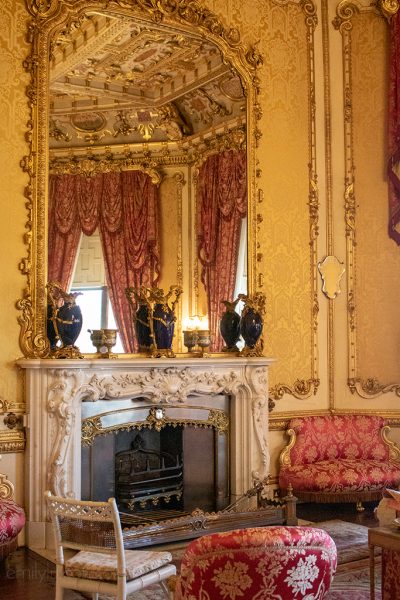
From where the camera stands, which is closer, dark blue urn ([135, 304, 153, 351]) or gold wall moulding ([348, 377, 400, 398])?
dark blue urn ([135, 304, 153, 351])

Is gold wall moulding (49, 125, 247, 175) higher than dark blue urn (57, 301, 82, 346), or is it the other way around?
gold wall moulding (49, 125, 247, 175)

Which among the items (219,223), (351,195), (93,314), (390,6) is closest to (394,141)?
(351,195)

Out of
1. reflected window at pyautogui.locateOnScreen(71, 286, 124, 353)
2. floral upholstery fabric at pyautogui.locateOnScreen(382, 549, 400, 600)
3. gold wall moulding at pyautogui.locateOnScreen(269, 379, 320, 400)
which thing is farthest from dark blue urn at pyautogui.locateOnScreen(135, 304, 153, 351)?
floral upholstery fabric at pyautogui.locateOnScreen(382, 549, 400, 600)

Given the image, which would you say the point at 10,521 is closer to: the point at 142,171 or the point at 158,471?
the point at 158,471

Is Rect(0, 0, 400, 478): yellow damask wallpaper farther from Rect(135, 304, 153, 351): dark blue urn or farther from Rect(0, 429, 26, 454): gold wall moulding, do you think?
Rect(0, 429, 26, 454): gold wall moulding

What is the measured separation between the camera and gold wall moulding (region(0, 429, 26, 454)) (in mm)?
5610

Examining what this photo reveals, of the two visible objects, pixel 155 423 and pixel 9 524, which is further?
pixel 155 423

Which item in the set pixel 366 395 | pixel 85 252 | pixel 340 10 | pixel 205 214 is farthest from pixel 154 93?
pixel 366 395

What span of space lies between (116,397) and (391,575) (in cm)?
253

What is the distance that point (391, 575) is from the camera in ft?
13.1

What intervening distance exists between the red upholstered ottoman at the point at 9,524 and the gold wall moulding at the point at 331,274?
3334 mm

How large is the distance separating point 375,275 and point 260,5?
8.37ft

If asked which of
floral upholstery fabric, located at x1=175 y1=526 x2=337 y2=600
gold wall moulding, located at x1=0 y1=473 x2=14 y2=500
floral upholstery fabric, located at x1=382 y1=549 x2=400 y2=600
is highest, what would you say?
floral upholstery fabric, located at x1=175 y1=526 x2=337 y2=600

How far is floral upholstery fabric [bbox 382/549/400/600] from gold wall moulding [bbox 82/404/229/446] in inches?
95.8
